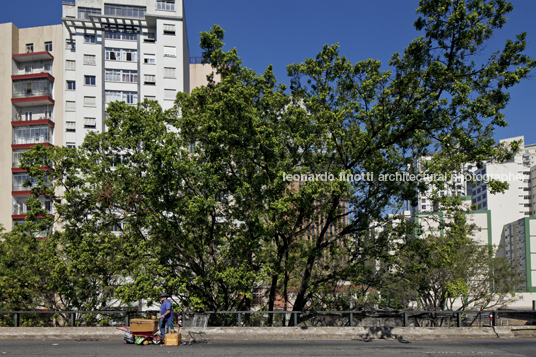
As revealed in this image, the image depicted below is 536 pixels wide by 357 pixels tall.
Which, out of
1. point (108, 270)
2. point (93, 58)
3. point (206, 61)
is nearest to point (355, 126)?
point (206, 61)

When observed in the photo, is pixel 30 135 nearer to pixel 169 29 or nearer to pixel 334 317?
pixel 169 29

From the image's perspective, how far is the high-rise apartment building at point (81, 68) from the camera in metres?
51.6

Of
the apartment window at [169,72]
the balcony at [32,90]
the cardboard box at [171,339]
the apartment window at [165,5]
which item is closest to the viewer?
the cardboard box at [171,339]

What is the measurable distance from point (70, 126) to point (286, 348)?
48651mm

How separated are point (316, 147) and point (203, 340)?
7.94 m

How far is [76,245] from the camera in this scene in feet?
53.7

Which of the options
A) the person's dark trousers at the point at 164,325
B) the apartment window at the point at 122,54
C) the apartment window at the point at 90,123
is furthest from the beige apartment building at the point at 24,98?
the person's dark trousers at the point at 164,325

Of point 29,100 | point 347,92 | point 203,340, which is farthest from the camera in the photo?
point 29,100

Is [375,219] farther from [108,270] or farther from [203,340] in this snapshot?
[108,270]

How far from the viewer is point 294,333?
14117mm

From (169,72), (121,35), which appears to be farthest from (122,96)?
(121,35)

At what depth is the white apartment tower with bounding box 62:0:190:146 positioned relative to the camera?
171 feet

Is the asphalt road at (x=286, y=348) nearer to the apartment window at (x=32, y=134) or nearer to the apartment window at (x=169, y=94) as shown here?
the apartment window at (x=169, y=94)

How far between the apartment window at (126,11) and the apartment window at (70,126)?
14866mm
